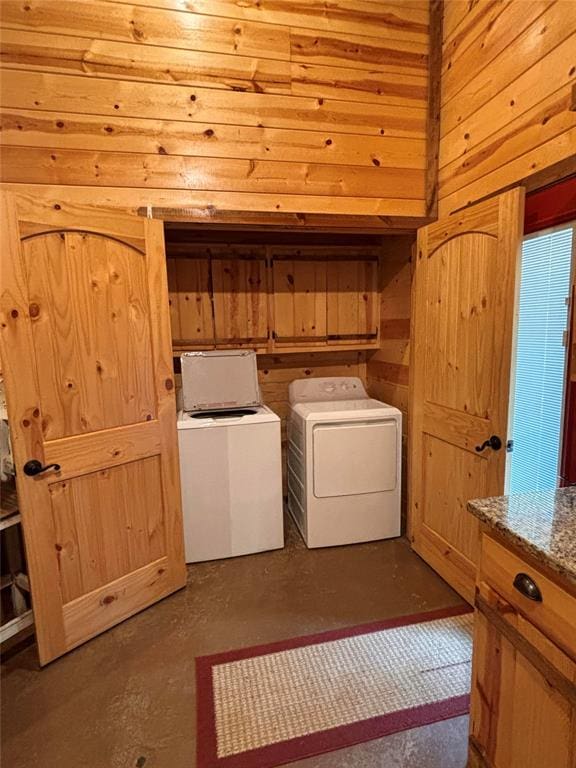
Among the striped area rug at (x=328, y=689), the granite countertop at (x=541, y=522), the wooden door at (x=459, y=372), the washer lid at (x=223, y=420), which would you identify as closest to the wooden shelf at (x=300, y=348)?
the washer lid at (x=223, y=420)

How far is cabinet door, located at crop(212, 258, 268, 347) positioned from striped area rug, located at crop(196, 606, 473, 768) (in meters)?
1.99

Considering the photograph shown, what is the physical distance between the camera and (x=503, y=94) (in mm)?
1812

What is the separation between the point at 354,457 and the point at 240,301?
1.41 m

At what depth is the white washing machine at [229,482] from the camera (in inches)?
96.0

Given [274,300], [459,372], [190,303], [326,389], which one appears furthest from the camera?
[326,389]

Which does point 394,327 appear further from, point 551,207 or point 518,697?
point 518,697

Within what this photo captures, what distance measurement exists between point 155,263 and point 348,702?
2087 mm

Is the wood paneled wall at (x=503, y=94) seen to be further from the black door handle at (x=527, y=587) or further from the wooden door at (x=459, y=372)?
the black door handle at (x=527, y=587)

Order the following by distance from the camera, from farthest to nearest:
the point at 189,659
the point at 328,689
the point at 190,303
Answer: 1. the point at 190,303
2. the point at 189,659
3. the point at 328,689

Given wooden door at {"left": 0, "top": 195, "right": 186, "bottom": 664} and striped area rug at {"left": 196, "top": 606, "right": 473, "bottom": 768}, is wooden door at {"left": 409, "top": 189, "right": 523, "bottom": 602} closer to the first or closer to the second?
striped area rug at {"left": 196, "top": 606, "right": 473, "bottom": 768}

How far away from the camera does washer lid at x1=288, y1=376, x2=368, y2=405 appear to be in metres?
3.19

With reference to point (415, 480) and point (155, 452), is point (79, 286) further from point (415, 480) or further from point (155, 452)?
point (415, 480)

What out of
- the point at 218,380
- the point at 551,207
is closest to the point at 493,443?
the point at 551,207

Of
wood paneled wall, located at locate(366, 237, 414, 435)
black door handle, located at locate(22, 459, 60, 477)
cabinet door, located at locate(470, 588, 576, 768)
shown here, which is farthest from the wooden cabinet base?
wood paneled wall, located at locate(366, 237, 414, 435)
